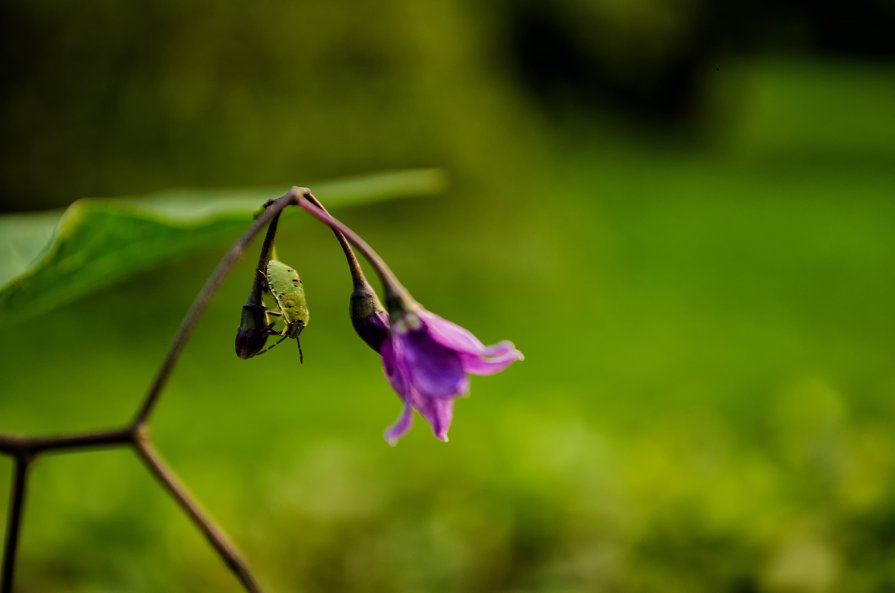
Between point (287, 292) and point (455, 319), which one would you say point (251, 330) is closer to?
point (287, 292)

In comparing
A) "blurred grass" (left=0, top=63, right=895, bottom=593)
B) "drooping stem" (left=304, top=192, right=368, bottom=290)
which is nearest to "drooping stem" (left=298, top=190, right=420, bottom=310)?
"drooping stem" (left=304, top=192, right=368, bottom=290)

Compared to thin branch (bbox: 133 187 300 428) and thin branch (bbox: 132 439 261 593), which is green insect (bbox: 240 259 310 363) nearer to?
thin branch (bbox: 133 187 300 428)

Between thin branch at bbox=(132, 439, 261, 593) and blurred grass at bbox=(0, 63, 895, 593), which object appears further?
blurred grass at bbox=(0, 63, 895, 593)

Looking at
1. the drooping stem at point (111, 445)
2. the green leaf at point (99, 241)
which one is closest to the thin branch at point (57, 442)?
the drooping stem at point (111, 445)

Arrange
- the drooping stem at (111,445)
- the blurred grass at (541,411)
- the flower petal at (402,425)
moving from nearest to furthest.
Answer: the flower petal at (402,425), the drooping stem at (111,445), the blurred grass at (541,411)

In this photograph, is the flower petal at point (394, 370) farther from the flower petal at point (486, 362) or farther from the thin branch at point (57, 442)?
the thin branch at point (57, 442)
